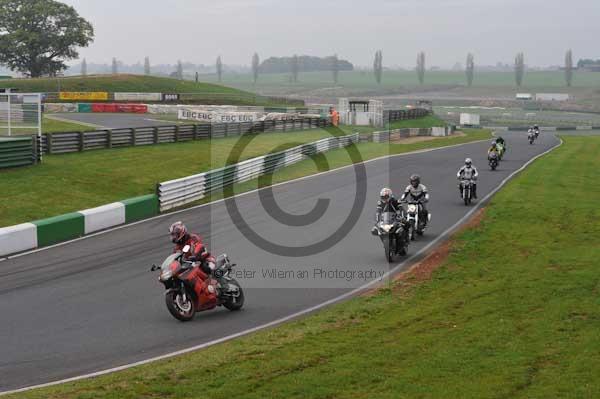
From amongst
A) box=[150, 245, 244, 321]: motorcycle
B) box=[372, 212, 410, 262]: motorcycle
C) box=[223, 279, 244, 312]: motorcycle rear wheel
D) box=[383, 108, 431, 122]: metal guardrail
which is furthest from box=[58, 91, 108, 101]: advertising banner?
box=[150, 245, 244, 321]: motorcycle

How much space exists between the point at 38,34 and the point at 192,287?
106365 millimetres

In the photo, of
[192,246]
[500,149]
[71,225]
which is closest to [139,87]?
[500,149]

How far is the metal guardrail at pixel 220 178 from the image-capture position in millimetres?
28906

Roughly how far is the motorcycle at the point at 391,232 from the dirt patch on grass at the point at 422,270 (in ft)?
2.31

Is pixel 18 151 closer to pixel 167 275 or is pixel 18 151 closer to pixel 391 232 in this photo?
pixel 391 232

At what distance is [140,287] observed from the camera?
56.9 ft

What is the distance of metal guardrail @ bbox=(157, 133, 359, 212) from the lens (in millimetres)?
28906

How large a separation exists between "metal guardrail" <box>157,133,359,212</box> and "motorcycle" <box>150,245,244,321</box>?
43.0 ft

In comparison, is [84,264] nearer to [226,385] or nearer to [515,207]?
[226,385]

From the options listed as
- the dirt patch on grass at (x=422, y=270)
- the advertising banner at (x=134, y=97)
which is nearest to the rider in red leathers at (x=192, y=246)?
the dirt patch on grass at (x=422, y=270)

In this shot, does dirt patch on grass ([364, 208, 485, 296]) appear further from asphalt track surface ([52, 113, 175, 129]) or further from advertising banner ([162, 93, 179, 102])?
advertising banner ([162, 93, 179, 102])

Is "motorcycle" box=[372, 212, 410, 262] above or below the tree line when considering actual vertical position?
below

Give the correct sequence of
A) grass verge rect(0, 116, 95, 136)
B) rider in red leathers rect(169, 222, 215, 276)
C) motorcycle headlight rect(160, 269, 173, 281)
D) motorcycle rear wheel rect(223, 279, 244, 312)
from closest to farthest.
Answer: motorcycle headlight rect(160, 269, 173, 281), rider in red leathers rect(169, 222, 215, 276), motorcycle rear wheel rect(223, 279, 244, 312), grass verge rect(0, 116, 95, 136)

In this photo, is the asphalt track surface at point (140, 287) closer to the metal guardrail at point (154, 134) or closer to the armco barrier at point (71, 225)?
the armco barrier at point (71, 225)
